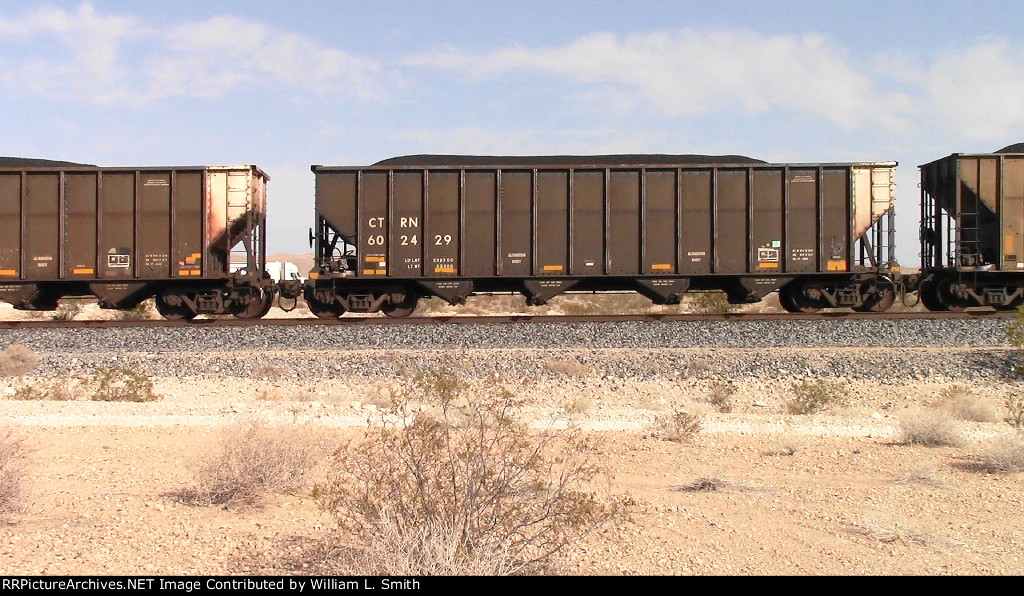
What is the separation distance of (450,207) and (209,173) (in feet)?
17.7

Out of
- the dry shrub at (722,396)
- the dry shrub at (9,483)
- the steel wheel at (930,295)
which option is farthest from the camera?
the steel wheel at (930,295)

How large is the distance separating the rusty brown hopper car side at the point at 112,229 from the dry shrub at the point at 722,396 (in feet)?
36.0

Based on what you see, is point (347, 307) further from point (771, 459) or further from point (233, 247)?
point (771, 459)

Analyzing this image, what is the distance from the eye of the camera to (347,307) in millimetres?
17766

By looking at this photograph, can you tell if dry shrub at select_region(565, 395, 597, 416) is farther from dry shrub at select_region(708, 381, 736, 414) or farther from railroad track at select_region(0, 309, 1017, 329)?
railroad track at select_region(0, 309, 1017, 329)

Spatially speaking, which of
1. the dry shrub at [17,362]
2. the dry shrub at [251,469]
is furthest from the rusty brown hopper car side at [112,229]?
the dry shrub at [251,469]

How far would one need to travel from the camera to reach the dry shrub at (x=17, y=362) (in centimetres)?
1262

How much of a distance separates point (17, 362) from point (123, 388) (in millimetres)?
2743

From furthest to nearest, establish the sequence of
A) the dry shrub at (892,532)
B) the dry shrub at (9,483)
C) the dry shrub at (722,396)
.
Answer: the dry shrub at (722,396) → the dry shrub at (9,483) → the dry shrub at (892,532)

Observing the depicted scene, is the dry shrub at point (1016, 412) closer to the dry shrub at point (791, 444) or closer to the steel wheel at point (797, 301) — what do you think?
the dry shrub at point (791, 444)

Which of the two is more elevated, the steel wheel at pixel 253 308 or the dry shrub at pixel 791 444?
the steel wheel at pixel 253 308

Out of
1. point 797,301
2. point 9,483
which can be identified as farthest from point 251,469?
point 797,301

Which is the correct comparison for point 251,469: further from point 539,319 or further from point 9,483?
point 539,319
